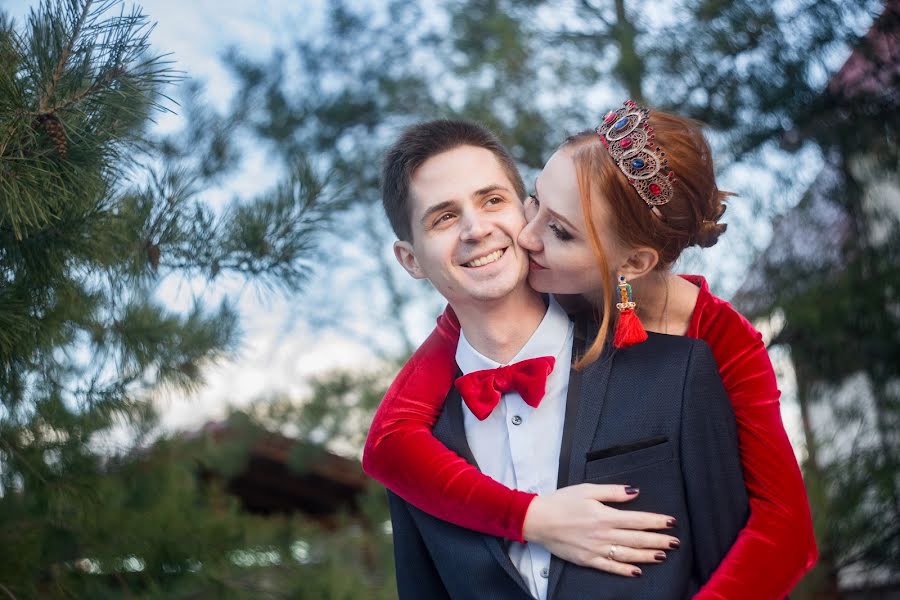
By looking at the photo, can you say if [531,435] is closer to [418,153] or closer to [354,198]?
[418,153]

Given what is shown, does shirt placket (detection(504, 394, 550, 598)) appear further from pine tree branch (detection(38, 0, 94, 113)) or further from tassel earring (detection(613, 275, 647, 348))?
pine tree branch (detection(38, 0, 94, 113))

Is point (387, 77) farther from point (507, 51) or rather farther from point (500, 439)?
point (500, 439)

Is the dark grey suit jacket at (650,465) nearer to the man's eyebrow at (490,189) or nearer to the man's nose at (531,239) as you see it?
the man's nose at (531,239)

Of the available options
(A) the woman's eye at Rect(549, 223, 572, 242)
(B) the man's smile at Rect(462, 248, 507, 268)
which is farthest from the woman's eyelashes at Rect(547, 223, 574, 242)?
(B) the man's smile at Rect(462, 248, 507, 268)

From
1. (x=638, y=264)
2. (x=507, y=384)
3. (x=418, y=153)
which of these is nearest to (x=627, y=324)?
(x=638, y=264)

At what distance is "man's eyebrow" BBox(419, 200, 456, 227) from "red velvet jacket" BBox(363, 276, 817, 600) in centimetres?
33

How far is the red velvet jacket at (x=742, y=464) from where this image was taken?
5.89ft

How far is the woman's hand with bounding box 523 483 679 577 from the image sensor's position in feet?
5.96

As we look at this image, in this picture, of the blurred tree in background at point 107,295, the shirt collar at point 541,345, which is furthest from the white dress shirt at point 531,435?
the blurred tree in background at point 107,295

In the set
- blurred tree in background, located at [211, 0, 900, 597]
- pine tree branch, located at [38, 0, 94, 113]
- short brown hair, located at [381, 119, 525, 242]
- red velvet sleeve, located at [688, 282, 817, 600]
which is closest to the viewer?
pine tree branch, located at [38, 0, 94, 113]

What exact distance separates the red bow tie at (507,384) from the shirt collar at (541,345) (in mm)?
62

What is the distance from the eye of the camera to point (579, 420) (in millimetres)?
1933

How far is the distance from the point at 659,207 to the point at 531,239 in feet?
0.89

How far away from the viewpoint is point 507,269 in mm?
2041
